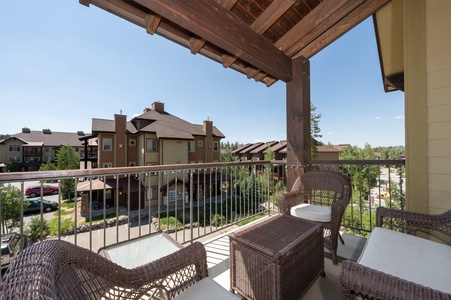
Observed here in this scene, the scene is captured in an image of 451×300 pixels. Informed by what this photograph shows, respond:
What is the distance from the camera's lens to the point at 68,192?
16.2 metres

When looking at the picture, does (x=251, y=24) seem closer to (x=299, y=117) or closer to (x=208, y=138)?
(x=299, y=117)

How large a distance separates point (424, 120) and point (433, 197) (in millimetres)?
794

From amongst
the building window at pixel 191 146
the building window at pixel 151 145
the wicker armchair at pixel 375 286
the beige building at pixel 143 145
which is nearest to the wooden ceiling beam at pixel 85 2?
the wicker armchair at pixel 375 286

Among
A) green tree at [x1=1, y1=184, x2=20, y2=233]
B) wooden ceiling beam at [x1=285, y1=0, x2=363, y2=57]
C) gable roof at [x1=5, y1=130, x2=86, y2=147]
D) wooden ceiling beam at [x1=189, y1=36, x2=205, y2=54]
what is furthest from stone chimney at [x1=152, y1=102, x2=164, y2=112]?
wooden ceiling beam at [x1=189, y1=36, x2=205, y2=54]

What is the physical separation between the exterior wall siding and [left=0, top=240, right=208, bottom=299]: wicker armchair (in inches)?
94.1

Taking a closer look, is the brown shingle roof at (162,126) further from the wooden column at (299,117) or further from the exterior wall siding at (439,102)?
the exterior wall siding at (439,102)

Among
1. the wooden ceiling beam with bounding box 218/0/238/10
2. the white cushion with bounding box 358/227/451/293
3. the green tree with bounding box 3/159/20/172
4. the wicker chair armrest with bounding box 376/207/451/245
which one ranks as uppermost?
the wooden ceiling beam with bounding box 218/0/238/10

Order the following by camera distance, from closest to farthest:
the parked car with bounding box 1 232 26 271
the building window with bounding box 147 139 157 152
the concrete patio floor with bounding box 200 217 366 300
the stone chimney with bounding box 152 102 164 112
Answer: the concrete patio floor with bounding box 200 217 366 300 → the parked car with bounding box 1 232 26 271 → the building window with bounding box 147 139 157 152 → the stone chimney with bounding box 152 102 164 112

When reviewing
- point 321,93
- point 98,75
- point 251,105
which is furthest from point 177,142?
point 321,93

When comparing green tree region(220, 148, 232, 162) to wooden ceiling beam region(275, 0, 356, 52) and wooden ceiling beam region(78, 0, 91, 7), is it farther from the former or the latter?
wooden ceiling beam region(78, 0, 91, 7)

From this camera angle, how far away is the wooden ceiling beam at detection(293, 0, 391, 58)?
244 cm

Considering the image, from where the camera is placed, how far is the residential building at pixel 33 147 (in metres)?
25.9

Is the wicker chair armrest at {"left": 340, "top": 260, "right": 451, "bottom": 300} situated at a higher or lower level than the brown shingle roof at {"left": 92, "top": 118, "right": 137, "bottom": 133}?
lower

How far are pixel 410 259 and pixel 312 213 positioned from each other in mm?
1013
